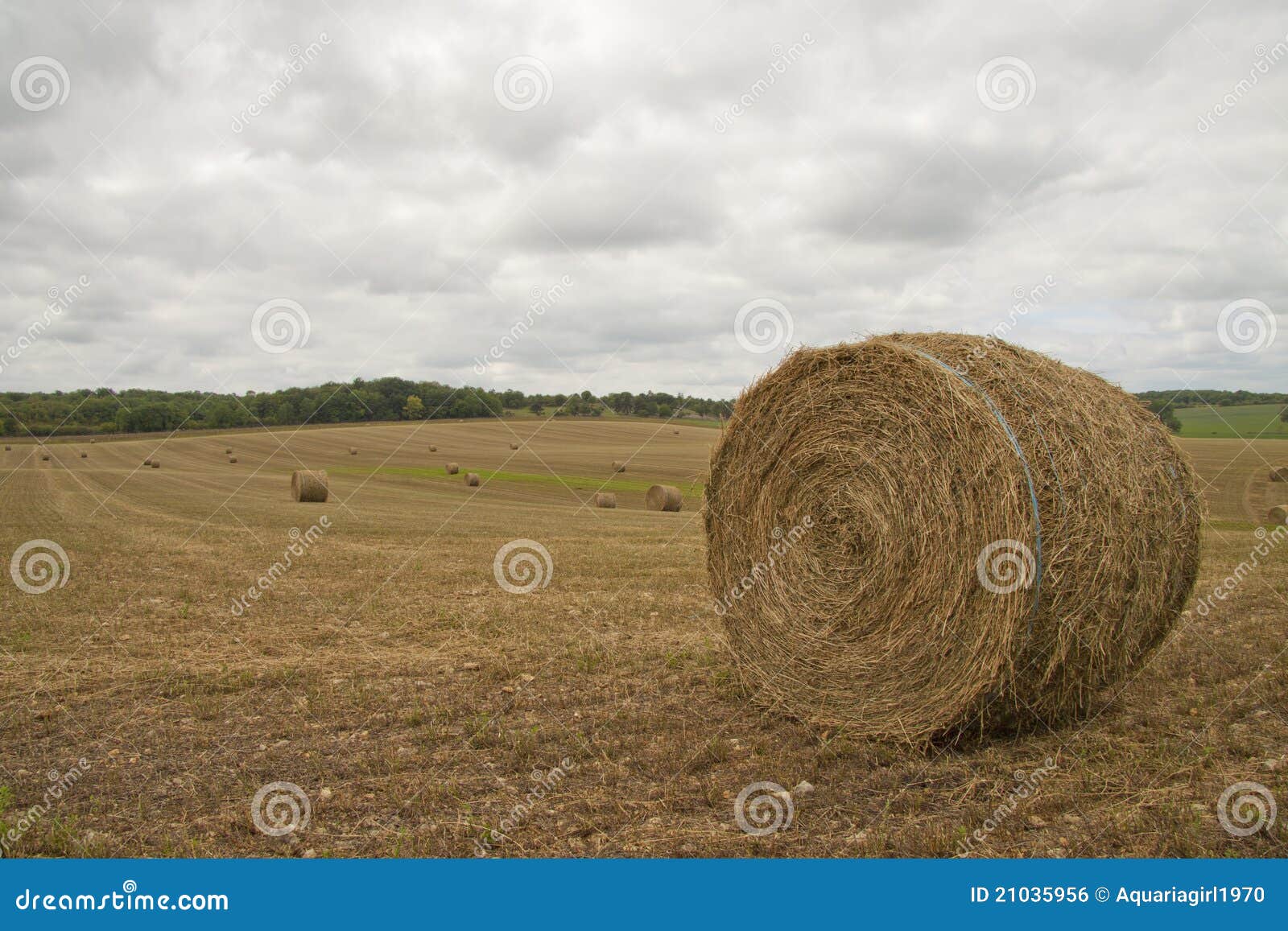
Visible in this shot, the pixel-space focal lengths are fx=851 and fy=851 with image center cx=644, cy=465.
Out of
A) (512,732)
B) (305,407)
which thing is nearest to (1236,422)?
(512,732)

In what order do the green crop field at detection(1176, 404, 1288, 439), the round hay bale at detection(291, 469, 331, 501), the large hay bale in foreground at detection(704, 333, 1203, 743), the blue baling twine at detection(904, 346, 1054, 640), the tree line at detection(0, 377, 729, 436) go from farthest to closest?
the tree line at detection(0, 377, 729, 436)
the green crop field at detection(1176, 404, 1288, 439)
the round hay bale at detection(291, 469, 331, 501)
the large hay bale in foreground at detection(704, 333, 1203, 743)
the blue baling twine at detection(904, 346, 1054, 640)

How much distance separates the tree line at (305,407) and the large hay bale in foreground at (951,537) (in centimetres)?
3661

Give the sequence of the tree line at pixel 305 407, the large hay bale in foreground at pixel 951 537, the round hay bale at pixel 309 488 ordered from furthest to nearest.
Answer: the tree line at pixel 305 407
the round hay bale at pixel 309 488
the large hay bale in foreground at pixel 951 537

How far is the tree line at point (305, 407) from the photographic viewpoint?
50.8 meters

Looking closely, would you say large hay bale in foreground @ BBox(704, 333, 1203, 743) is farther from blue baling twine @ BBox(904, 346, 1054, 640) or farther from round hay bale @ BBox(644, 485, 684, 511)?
round hay bale @ BBox(644, 485, 684, 511)

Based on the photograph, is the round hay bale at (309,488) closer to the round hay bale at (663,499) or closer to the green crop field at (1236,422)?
the round hay bale at (663,499)

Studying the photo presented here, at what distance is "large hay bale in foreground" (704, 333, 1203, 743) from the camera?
5.46 metres

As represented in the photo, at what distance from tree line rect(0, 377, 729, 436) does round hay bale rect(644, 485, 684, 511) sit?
13067 millimetres

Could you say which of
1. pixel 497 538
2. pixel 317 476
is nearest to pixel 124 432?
pixel 317 476

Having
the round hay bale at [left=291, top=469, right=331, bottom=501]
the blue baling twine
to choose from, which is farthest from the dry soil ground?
the round hay bale at [left=291, top=469, right=331, bottom=501]

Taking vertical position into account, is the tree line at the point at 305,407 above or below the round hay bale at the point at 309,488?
above

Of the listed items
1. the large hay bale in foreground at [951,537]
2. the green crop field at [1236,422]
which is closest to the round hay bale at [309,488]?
the large hay bale in foreground at [951,537]

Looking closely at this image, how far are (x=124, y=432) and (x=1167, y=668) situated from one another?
7400cm

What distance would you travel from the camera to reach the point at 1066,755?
217 inches
